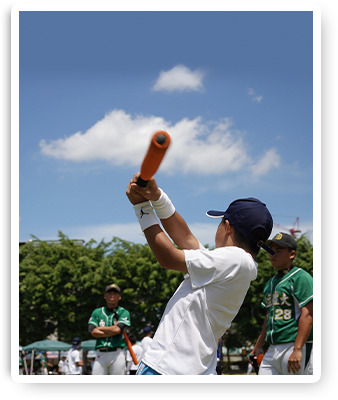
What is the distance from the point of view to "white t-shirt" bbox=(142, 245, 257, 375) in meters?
2.55

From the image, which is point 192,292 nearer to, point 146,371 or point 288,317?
point 146,371

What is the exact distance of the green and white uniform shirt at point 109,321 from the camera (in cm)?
861

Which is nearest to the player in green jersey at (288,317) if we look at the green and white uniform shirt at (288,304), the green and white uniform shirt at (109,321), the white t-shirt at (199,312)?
the green and white uniform shirt at (288,304)

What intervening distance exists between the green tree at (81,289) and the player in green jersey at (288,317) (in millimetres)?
26591

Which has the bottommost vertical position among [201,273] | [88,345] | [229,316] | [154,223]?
[88,345]

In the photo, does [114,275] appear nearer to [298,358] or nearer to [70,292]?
[70,292]

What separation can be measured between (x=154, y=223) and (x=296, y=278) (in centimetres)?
373

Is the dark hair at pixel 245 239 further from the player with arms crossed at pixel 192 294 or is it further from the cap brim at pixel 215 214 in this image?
the cap brim at pixel 215 214

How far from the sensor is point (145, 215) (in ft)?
8.76

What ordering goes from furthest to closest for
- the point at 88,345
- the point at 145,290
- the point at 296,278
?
1. the point at 145,290
2. the point at 88,345
3. the point at 296,278

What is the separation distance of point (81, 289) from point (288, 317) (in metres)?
30.6

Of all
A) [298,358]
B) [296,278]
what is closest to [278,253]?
[296,278]

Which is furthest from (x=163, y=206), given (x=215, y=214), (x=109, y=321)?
(x=109, y=321)

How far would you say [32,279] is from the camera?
34.2 metres
